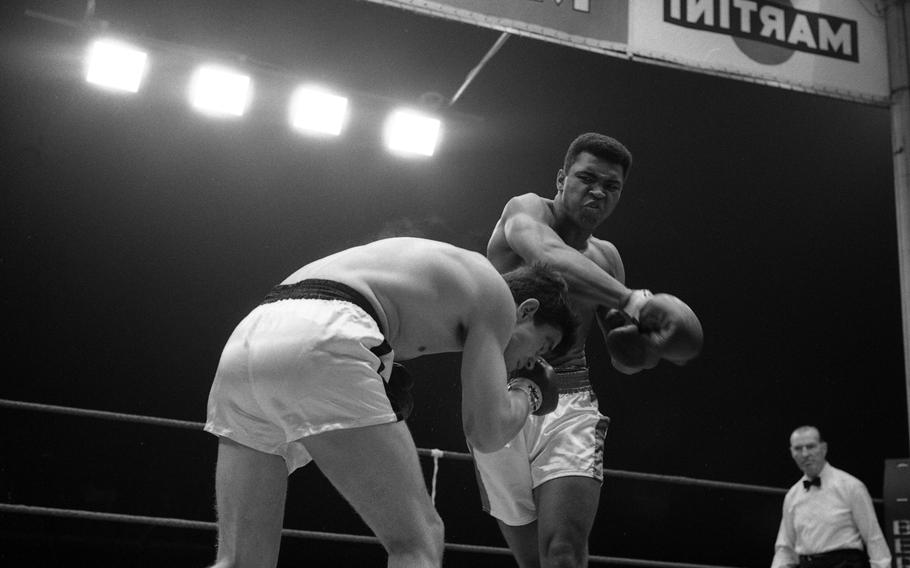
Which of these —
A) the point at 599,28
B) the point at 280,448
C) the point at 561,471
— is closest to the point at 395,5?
the point at 599,28

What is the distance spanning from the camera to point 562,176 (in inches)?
98.6

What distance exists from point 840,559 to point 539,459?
2737 millimetres

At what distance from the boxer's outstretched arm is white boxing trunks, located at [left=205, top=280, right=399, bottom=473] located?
84cm

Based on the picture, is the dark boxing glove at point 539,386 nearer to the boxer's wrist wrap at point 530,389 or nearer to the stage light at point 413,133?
the boxer's wrist wrap at point 530,389

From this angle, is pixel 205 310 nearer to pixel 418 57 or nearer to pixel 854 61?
pixel 418 57

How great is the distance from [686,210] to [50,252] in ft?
12.8

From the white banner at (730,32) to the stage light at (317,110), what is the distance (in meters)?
2.26

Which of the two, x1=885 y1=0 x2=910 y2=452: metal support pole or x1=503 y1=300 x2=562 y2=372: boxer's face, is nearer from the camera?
x1=503 y1=300 x2=562 y2=372: boxer's face

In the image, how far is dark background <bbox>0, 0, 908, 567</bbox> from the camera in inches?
205

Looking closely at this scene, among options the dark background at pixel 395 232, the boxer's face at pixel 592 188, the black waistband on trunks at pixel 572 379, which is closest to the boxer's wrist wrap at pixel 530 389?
the black waistband on trunks at pixel 572 379

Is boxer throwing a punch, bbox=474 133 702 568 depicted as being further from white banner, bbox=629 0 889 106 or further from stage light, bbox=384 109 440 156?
stage light, bbox=384 109 440 156

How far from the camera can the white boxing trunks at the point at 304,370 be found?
134 centimetres

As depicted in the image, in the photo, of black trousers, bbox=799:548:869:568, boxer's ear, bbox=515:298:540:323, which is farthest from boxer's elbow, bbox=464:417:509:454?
black trousers, bbox=799:548:869:568

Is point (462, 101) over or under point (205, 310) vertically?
over
